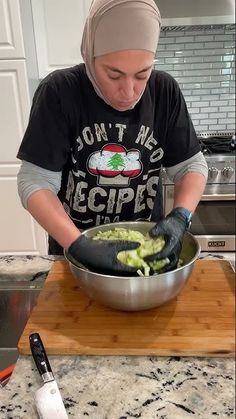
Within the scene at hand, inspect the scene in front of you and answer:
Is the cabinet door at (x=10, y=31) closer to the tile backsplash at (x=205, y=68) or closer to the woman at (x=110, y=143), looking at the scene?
the tile backsplash at (x=205, y=68)

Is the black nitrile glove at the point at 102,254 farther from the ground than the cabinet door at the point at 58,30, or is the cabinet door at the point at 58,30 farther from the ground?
the cabinet door at the point at 58,30

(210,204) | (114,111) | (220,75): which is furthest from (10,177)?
(220,75)

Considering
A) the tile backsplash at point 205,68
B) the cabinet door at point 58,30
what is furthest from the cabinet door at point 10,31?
the tile backsplash at point 205,68

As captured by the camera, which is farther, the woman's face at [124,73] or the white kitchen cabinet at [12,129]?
the white kitchen cabinet at [12,129]

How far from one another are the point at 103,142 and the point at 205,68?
1.65 meters

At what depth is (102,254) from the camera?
713mm

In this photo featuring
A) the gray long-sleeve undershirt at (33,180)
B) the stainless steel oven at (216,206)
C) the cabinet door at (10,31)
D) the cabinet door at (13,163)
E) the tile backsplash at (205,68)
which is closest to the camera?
the gray long-sleeve undershirt at (33,180)

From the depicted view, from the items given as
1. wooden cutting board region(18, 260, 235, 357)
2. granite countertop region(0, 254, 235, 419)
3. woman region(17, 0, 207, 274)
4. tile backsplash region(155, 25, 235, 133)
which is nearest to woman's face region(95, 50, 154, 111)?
woman region(17, 0, 207, 274)

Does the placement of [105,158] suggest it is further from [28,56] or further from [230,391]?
[28,56]

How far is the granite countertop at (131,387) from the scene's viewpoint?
1.88ft

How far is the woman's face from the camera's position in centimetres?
79

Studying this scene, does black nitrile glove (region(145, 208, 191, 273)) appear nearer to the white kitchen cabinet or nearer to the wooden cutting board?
the wooden cutting board

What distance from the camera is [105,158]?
1.02 metres

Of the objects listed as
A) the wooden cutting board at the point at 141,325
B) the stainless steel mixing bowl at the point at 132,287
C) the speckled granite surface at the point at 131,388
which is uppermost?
the stainless steel mixing bowl at the point at 132,287
